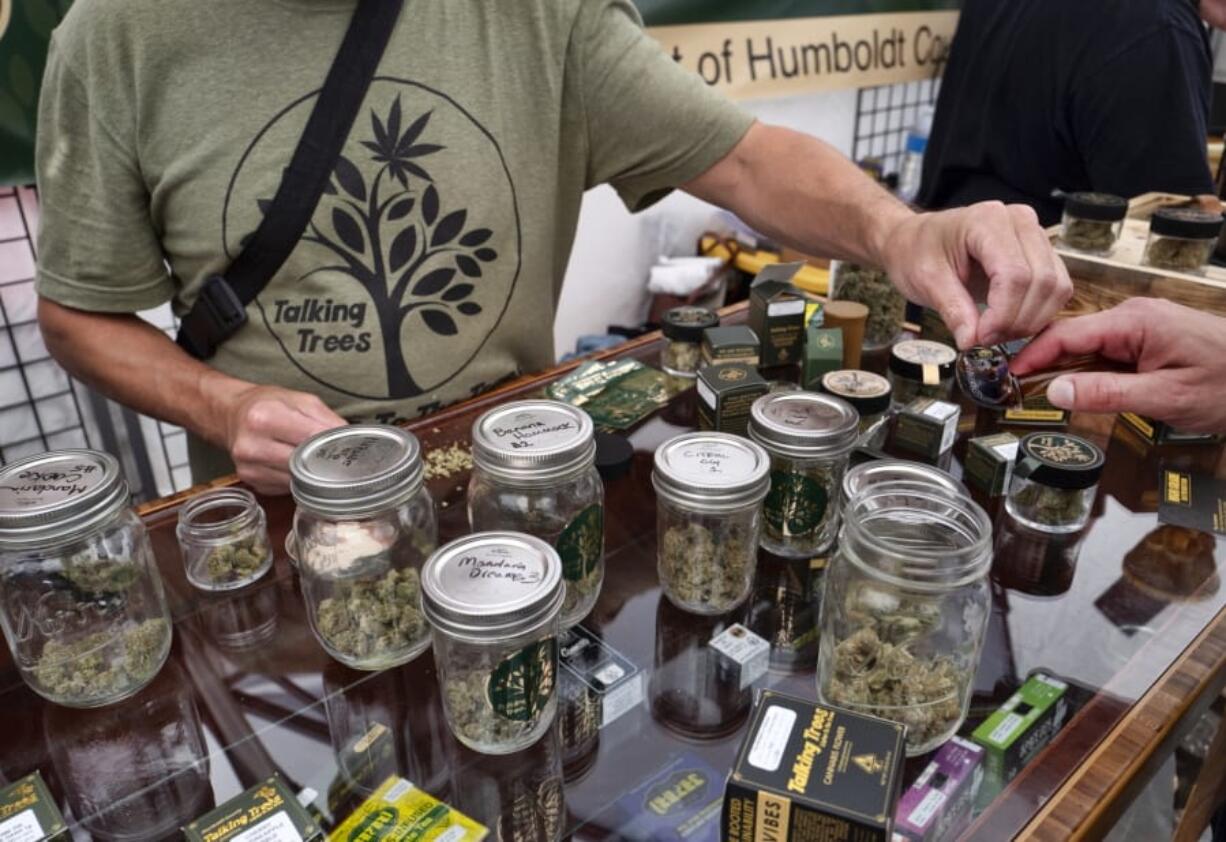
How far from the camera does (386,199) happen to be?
43.6 inches

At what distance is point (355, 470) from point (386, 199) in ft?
1.85

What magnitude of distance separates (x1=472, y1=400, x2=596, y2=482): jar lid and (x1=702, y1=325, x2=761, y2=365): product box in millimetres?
375

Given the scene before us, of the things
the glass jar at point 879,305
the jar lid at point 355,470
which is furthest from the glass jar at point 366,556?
the glass jar at point 879,305

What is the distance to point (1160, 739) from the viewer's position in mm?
640

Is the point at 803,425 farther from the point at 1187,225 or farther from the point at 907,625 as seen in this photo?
the point at 1187,225

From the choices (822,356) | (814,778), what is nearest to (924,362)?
(822,356)

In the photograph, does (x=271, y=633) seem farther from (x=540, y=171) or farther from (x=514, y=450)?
(x=540, y=171)

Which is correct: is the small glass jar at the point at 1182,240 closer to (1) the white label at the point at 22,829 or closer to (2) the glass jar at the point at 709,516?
(2) the glass jar at the point at 709,516

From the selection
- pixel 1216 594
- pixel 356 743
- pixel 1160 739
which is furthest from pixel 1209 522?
pixel 356 743

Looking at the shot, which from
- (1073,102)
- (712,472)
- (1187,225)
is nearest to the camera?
(712,472)

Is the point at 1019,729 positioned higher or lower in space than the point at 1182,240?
lower

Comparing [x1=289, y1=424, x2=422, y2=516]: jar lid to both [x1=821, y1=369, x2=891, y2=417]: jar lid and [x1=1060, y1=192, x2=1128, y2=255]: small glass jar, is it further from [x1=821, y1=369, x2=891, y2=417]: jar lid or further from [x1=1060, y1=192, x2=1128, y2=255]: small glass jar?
[x1=1060, y1=192, x2=1128, y2=255]: small glass jar

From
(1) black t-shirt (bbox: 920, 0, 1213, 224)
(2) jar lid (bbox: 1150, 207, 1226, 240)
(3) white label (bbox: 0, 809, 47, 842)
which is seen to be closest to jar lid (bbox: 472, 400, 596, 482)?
(3) white label (bbox: 0, 809, 47, 842)

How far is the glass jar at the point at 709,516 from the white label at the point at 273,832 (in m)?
0.35
